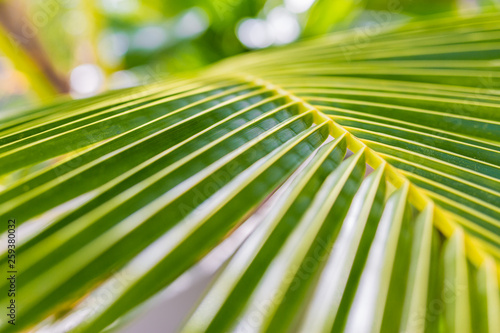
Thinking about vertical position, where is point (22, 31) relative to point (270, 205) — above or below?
above

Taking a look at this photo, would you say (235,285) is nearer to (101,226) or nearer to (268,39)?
(101,226)

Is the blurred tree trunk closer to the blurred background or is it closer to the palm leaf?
the blurred background

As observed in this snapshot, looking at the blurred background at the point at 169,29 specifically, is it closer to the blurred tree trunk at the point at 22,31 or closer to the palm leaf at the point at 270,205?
the blurred tree trunk at the point at 22,31

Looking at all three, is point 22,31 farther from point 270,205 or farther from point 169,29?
point 270,205

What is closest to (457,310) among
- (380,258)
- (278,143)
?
(380,258)

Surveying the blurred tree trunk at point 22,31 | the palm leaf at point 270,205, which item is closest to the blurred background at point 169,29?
the blurred tree trunk at point 22,31

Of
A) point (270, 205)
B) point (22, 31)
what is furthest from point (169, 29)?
point (270, 205)
